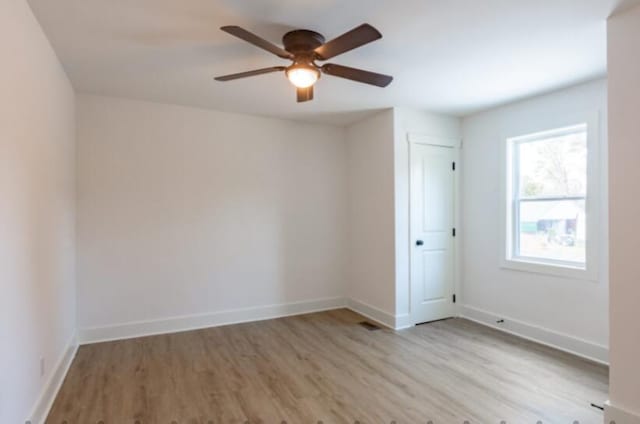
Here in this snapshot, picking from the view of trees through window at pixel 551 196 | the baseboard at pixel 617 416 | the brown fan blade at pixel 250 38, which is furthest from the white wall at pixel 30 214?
the view of trees through window at pixel 551 196

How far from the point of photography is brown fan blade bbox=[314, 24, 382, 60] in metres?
1.90

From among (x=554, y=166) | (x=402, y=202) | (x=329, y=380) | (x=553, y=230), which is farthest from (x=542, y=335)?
(x=329, y=380)

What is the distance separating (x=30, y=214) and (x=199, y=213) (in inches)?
78.5

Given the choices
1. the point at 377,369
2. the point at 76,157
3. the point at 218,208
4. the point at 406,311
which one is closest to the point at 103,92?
the point at 76,157

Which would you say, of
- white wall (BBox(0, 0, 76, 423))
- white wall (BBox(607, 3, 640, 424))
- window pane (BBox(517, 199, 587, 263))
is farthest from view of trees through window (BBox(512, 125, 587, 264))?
white wall (BBox(0, 0, 76, 423))

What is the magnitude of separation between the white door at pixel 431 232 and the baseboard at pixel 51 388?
136 inches

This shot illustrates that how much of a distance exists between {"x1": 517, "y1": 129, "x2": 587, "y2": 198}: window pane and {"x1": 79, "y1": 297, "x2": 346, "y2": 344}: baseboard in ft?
9.12

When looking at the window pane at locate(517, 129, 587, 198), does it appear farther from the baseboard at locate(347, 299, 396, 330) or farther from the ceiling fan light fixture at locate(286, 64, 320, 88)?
the ceiling fan light fixture at locate(286, 64, 320, 88)

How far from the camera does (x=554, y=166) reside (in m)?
3.64

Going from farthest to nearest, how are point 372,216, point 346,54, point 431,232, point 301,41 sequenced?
point 372,216 → point 431,232 → point 346,54 → point 301,41

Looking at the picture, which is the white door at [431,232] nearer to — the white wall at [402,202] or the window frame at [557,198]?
the white wall at [402,202]

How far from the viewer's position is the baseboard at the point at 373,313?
13.6ft


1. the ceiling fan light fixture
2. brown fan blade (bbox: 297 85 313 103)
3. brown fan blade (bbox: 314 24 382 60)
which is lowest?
brown fan blade (bbox: 297 85 313 103)

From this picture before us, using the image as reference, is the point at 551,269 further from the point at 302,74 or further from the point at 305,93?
the point at 302,74
